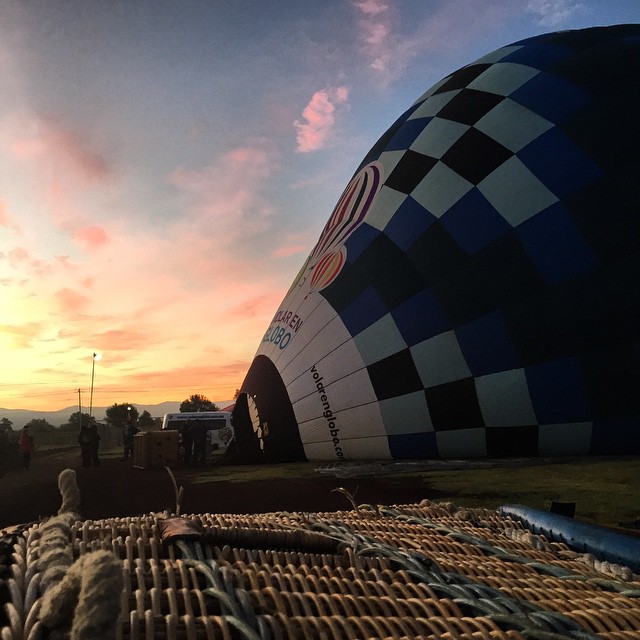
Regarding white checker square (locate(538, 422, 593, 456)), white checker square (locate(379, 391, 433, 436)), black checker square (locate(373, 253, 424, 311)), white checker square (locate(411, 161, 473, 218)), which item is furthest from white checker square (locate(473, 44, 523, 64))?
white checker square (locate(538, 422, 593, 456))

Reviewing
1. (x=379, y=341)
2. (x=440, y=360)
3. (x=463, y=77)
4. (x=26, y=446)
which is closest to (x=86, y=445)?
(x=26, y=446)

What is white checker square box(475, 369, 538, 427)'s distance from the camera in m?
5.84

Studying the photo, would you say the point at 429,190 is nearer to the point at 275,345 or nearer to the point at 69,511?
the point at 275,345

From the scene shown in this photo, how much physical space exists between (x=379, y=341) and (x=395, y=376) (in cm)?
46

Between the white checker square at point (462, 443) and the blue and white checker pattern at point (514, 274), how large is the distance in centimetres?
2

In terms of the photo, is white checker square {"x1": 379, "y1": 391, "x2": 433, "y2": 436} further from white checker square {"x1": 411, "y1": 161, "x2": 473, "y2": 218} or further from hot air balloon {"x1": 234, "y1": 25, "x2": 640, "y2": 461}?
white checker square {"x1": 411, "y1": 161, "x2": 473, "y2": 218}

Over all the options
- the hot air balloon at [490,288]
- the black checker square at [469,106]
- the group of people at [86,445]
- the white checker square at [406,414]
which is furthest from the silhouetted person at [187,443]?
the black checker square at [469,106]

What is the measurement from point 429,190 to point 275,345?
293cm

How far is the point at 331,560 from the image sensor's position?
1.25m

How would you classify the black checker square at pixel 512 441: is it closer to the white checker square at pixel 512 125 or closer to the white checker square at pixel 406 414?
the white checker square at pixel 406 414

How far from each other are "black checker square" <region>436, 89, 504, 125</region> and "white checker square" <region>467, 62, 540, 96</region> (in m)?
0.10

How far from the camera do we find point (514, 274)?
5.97m

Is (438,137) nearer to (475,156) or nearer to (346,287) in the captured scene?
(475,156)

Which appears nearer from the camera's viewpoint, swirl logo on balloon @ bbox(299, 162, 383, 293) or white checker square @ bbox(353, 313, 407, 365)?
white checker square @ bbox(353, 313, 407, 365)
